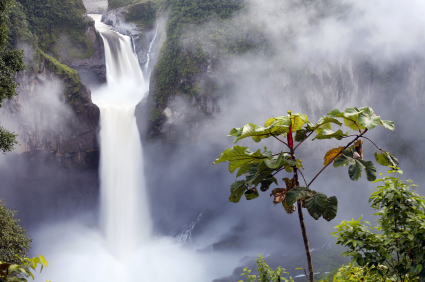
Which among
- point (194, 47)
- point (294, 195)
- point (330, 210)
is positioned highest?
point (194, 47)

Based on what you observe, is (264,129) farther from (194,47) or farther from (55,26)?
(55,26)

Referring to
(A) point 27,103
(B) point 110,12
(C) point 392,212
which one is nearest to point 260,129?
(C) point 392,212

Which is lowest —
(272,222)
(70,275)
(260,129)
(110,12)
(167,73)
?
(260,129)

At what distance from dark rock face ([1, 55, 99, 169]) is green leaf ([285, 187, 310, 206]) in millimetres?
19731

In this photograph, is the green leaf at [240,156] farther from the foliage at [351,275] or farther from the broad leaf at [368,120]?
the foliage at [351,275]

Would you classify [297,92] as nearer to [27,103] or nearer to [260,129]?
[27,103]

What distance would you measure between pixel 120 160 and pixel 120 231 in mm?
5193

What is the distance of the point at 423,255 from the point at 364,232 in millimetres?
416

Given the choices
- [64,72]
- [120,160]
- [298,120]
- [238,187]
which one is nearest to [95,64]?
[64,72]

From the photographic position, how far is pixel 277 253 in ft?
62.8

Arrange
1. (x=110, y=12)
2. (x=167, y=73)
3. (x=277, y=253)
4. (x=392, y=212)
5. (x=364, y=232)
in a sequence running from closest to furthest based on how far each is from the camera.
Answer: (x=392, y=212) < (x=364, y=232) < (x=277, y=253) < (x=167, y=73) < (x=110, y=12)

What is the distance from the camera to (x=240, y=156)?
1938 millimetres

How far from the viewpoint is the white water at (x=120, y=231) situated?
16766mm

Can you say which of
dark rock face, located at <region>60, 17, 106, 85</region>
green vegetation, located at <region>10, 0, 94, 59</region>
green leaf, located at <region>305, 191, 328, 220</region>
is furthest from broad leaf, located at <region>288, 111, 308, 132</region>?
dark rock face, located at <region>60, 17, 106, 85</region>
